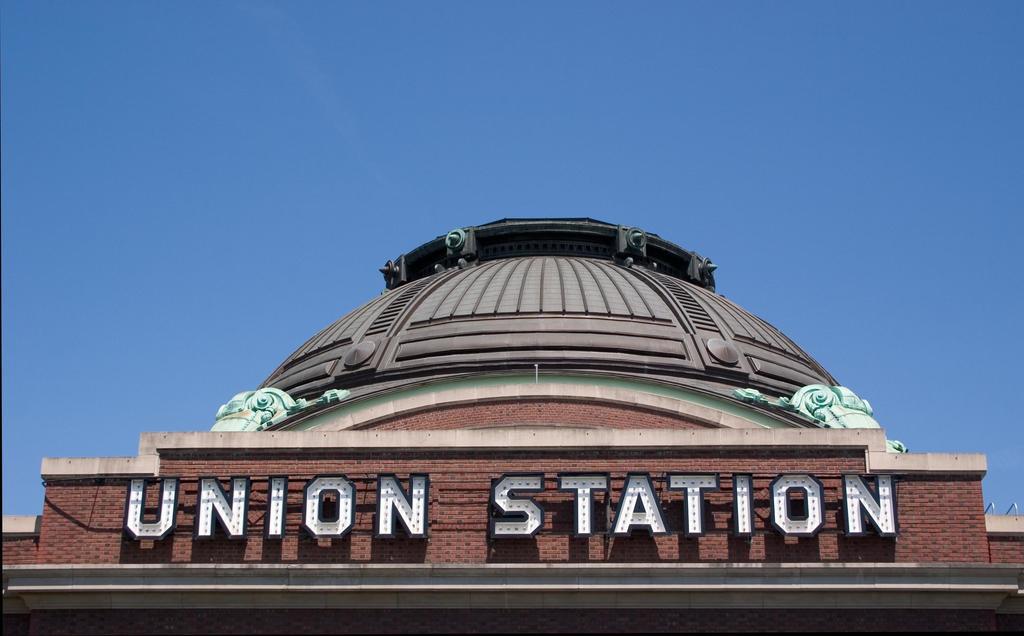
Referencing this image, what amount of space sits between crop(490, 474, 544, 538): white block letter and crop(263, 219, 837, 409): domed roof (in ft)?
33.5

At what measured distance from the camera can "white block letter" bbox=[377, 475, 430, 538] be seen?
71.7 ft

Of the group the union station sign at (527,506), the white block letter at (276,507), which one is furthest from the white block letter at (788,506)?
the white block letter at (276,507)

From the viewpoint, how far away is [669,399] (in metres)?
30.3

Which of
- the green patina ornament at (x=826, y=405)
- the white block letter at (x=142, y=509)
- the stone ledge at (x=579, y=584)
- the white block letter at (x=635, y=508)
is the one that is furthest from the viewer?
the green patina ornament at (x=826, y=405)

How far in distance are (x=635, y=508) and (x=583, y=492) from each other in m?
0.83

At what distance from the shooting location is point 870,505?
22.0 metres

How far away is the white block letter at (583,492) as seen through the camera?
21.8 meters

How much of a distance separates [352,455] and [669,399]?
9.33 m

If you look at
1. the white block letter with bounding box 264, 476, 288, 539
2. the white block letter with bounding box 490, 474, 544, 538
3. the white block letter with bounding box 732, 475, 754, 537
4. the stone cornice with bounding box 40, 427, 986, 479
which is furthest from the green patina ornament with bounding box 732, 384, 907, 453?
the white block letter with bounding box 264, 476, 288, 539

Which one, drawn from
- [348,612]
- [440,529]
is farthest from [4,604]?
[440,529]

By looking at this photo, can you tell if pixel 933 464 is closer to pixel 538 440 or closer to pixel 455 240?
pixel 538 440

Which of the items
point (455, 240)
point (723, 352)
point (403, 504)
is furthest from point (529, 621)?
point (455, 240)

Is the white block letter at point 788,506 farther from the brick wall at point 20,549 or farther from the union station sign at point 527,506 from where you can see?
the brick wall at point 20,549

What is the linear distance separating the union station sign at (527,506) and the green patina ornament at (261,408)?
10.0 metres
